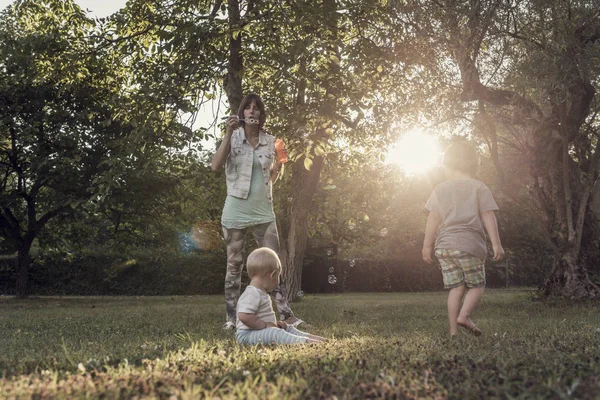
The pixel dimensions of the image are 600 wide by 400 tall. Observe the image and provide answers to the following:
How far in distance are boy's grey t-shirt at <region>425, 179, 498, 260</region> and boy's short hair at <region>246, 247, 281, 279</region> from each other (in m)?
1.75

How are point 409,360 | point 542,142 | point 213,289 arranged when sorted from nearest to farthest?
point 409,360, point 542,142, point 213,289

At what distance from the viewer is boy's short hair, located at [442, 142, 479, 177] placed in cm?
610

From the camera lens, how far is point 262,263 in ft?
16.8

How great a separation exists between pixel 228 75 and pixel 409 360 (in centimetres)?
672

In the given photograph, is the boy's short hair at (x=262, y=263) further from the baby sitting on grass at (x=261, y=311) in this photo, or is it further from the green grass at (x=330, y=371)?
the green grass at (x=330, y=371)

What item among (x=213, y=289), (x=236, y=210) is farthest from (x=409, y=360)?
(x=213, y=289)

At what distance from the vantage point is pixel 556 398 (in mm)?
2539

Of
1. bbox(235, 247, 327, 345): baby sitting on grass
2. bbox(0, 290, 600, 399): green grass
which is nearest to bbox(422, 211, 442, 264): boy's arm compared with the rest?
bbox(0, 290, 600, 399): green grass

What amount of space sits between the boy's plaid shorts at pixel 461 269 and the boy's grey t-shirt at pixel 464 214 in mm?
53

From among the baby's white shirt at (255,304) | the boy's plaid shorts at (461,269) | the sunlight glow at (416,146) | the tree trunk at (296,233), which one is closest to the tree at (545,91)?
the sunlight glow at (416,146)

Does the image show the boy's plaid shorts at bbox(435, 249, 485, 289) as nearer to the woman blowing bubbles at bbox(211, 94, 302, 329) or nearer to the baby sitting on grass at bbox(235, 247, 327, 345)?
A: the baby sitting on grass at bbox(235, 247, 327, 345)

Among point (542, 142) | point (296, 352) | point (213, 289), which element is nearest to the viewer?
point (296, 352)

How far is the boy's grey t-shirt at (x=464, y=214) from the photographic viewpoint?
19.1 ft

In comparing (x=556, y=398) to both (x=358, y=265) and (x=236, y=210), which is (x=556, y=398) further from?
(x=358, y=265)
